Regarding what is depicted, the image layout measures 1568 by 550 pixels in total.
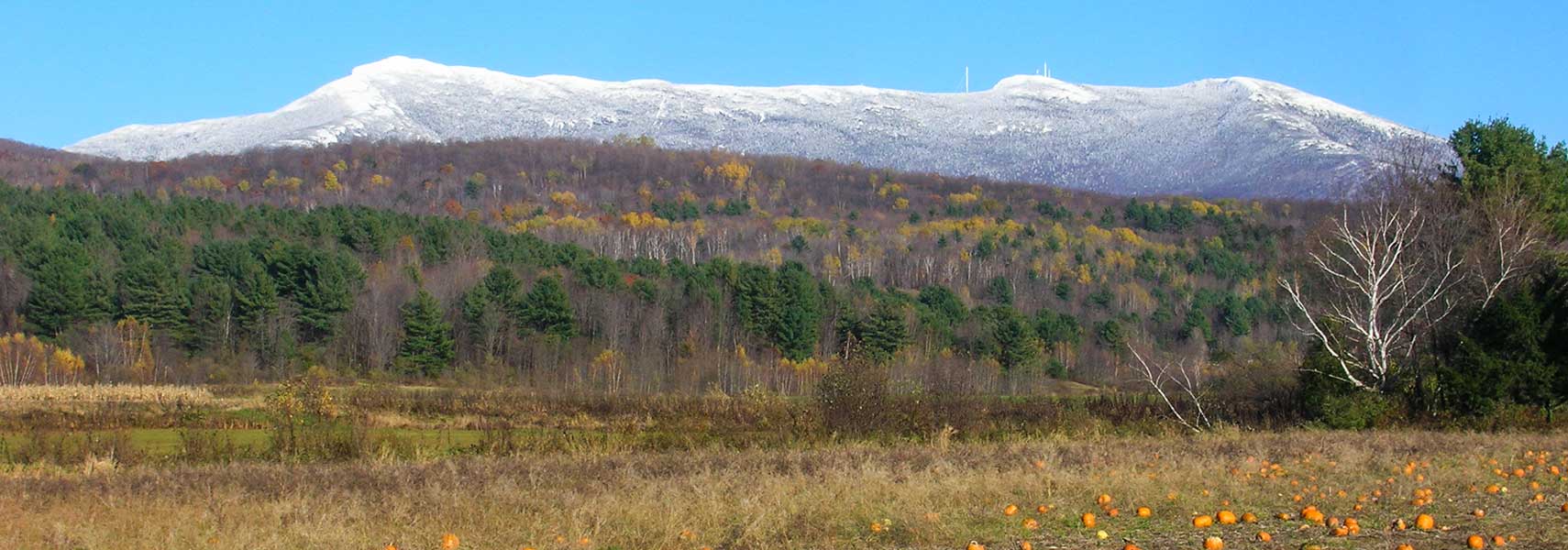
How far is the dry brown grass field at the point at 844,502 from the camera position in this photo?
9.23m

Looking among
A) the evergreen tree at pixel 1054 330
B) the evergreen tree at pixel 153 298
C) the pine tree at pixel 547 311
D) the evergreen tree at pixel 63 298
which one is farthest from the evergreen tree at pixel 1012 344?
the evergreen tree at pixel 63 298

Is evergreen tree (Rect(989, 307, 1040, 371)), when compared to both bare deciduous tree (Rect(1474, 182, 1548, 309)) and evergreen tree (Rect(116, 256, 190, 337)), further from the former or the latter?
bare deciduous tree (Rect(1474, 182, 1548, 309))

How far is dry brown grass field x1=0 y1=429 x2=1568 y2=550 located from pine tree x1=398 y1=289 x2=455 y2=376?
194ft

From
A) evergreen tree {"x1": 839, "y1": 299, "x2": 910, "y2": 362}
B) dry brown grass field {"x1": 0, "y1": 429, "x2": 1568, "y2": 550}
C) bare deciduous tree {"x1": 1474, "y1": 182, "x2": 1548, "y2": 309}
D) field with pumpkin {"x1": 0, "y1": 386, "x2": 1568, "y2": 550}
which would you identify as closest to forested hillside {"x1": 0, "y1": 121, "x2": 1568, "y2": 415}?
Result: bare deciduous tree {"x1": 1474, "y1": 182, "x2": 1548, "y2": 309}

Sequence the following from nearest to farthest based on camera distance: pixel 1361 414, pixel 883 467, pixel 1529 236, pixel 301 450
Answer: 1. pixel 883 467
2. pixel 301 450
3. pixel 1361 414
4. pixel 1529 236

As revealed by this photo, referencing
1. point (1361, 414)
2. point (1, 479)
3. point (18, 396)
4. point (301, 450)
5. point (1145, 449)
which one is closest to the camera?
point (1, 479)

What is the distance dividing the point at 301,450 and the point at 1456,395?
2146cm

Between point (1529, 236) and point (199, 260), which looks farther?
point (199, 260)

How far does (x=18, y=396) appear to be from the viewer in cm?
4728

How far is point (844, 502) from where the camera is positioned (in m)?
11.5

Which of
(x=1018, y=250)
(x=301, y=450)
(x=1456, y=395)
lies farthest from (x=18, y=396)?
(x=1018, y=250)

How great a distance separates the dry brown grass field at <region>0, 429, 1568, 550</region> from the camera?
923 cm

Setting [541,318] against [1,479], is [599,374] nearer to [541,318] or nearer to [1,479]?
[541,318]

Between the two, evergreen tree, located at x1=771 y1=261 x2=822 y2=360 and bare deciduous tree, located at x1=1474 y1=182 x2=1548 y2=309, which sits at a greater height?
bare deciduous tree, located at x1=1474 y1=182 x2=1548 y2=309
